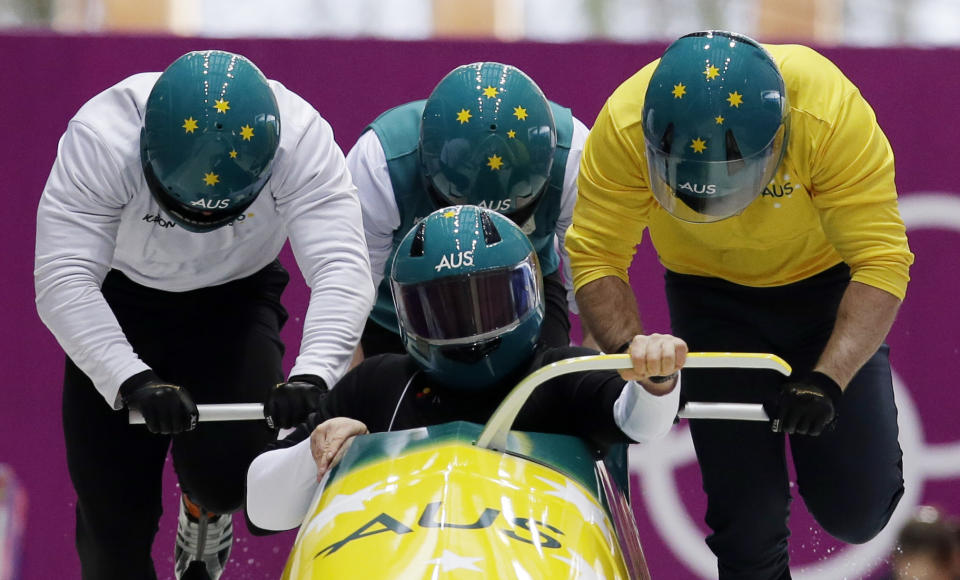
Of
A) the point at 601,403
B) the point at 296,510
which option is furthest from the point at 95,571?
the point at 601,403

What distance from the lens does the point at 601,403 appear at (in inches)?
106

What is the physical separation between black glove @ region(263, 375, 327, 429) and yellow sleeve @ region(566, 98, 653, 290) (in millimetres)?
679

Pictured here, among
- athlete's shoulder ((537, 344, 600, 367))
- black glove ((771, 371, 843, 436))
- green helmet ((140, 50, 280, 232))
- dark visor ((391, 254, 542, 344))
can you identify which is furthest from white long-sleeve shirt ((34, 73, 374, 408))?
black glove ((771, 371, 843, 436))

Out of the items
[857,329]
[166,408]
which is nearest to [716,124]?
[857,329]

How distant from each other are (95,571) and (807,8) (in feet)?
10.3

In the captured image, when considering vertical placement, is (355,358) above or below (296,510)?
below

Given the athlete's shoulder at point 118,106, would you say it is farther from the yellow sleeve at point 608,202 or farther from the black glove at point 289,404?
the yellow sleeve at point 608,202

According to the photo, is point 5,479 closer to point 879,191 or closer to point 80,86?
point 80,86

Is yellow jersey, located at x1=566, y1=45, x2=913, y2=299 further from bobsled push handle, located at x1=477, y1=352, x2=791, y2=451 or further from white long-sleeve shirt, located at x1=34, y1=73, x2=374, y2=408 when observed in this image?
bobsled push handle, located at x1=477, y1=352, x2=791, y2=451

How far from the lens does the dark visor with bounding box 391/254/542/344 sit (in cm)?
269

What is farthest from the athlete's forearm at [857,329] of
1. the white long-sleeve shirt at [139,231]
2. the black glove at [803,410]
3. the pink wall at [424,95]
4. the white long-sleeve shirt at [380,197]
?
the pink wall at [424,95]

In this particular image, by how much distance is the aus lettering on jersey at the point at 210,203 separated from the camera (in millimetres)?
3061

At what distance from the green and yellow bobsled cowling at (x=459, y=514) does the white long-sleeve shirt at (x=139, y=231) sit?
0.62 m

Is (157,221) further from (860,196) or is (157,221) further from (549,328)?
(860,196)
